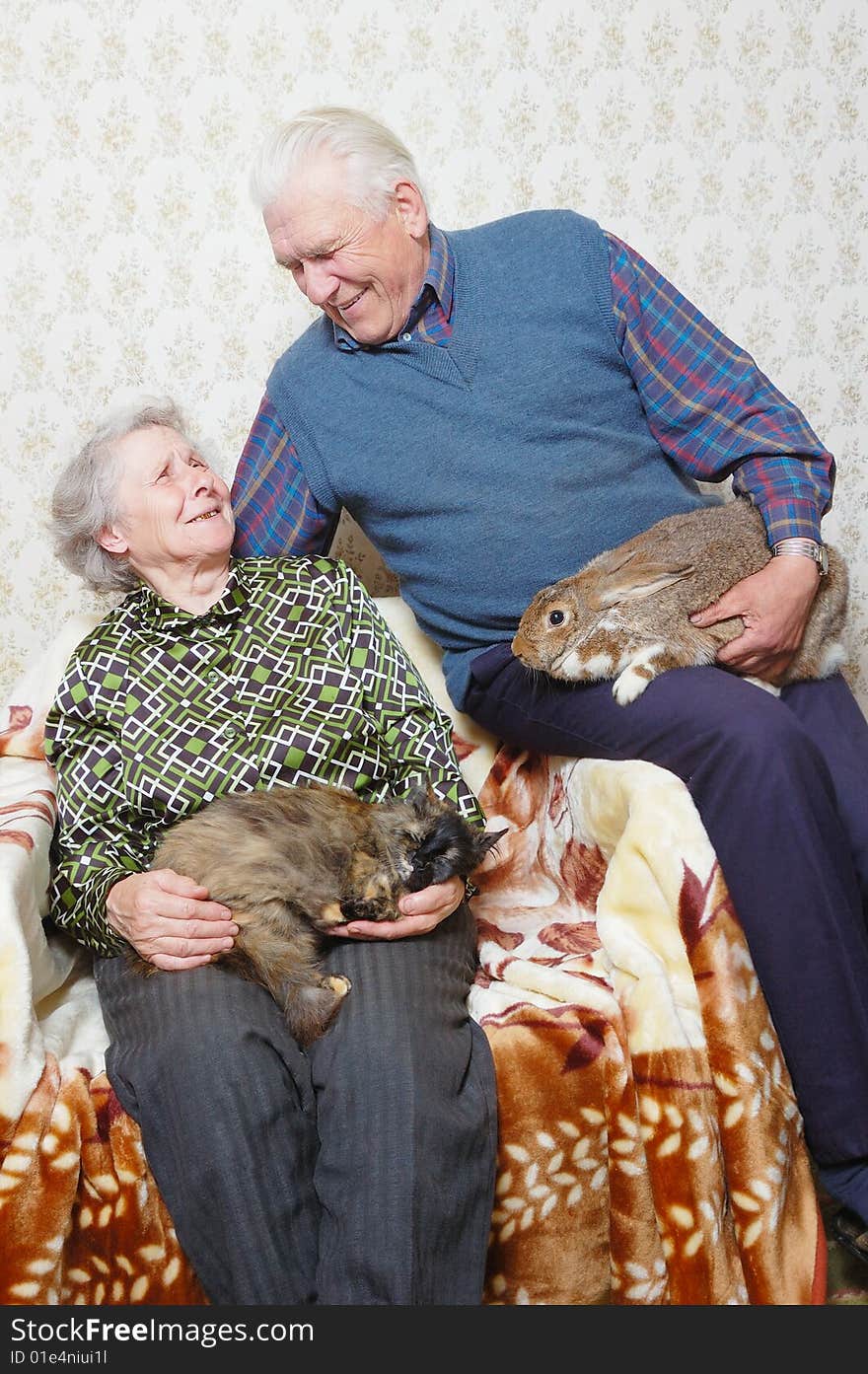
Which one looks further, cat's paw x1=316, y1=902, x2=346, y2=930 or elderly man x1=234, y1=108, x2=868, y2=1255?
elderly man x1=234, y1=108, x2=868, y2=1255

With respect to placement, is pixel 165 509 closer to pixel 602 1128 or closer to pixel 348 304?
pixel 348 304

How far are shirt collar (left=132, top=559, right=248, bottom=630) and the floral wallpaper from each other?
0.68 meters

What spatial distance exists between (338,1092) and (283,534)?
1171mm

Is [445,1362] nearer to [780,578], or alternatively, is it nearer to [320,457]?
[780,578]

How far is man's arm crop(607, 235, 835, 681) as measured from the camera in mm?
2088

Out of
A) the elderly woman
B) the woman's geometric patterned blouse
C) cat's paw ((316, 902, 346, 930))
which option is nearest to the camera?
the elderly woman

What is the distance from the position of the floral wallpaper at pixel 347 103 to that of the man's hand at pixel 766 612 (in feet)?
3.43

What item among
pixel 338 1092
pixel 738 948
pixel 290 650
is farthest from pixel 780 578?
pixel 338 1092

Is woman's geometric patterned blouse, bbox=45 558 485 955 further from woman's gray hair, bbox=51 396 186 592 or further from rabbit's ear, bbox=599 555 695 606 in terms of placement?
rabbit's ear, bbox=599 555 695 606

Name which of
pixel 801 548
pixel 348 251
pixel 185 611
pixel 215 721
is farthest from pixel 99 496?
pixel 801 548

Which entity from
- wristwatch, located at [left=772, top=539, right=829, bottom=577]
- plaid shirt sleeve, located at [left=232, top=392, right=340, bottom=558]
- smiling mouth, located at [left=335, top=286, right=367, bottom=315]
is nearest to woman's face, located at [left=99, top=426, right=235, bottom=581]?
plaid shirt sleeve, located at [left=232, top=392, right=340, bottom=558]

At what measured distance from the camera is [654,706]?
1913mm

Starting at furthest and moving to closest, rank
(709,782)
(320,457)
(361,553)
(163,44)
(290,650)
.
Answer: (361,553) → (163,44) → (320,457) → (290,650) → (709,782)

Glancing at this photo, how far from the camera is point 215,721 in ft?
6.15
